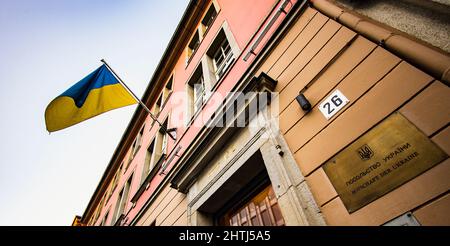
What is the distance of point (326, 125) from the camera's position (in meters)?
2.46

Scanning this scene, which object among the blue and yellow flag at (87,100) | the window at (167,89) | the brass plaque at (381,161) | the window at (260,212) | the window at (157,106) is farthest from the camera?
the window at (157,106)

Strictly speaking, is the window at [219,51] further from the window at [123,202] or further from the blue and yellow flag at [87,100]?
the window at [123,202]

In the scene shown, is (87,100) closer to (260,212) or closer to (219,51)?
(219,51)

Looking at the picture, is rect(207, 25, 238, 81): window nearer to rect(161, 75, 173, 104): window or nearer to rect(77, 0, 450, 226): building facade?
rect(77, 0, 450, 226): building facade

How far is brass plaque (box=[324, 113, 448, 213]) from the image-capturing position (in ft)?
5.50

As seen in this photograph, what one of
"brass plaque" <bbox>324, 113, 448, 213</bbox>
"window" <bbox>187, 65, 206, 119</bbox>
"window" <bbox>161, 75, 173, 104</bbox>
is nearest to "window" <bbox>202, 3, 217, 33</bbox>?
"window" <bbox>187, 65, 206, 119</bbox>

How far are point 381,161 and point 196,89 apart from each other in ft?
20.1

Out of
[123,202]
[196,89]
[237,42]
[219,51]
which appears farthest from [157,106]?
[237,42]

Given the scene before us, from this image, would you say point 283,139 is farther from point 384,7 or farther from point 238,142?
point 384,7

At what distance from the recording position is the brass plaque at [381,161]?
168cm

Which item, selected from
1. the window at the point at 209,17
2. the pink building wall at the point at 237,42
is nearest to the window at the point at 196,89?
the pink building wall at the point at 237,42

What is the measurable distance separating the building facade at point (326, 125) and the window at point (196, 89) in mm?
1325
